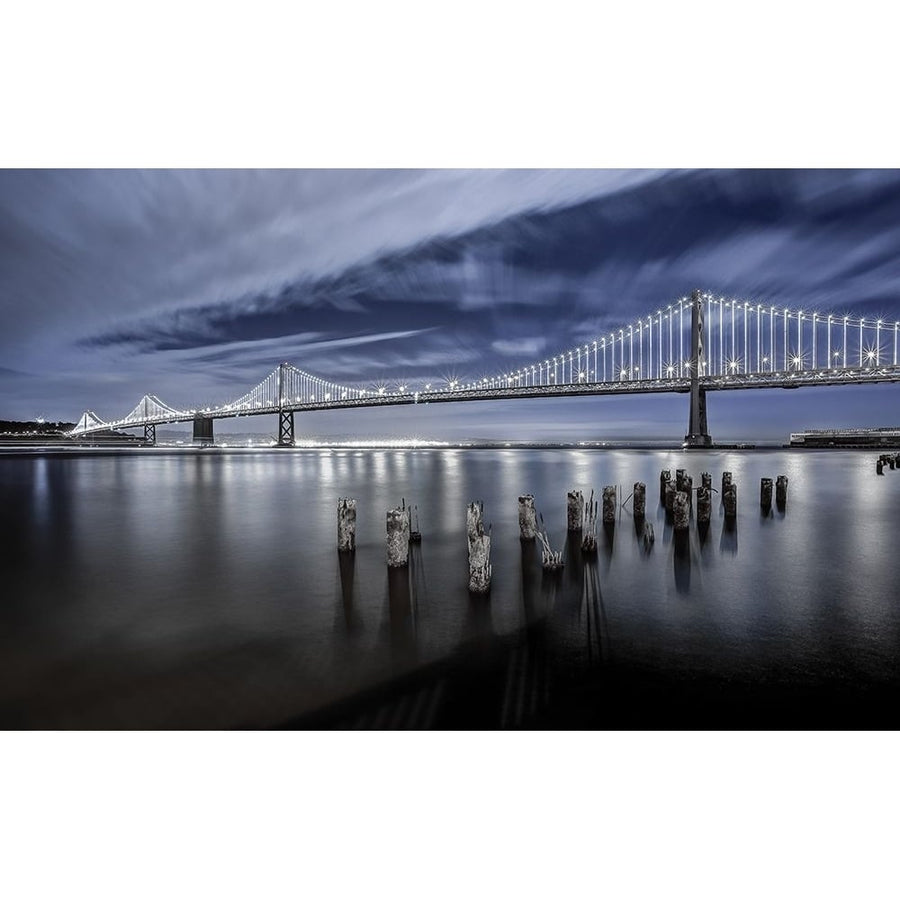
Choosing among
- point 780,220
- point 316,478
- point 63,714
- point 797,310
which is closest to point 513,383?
point 797,310

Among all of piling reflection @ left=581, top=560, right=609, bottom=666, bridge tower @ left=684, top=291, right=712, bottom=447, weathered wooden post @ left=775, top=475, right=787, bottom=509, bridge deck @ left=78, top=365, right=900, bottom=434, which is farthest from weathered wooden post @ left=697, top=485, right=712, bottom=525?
bridge tower @ left=684, top=291, right=712, bottom=447

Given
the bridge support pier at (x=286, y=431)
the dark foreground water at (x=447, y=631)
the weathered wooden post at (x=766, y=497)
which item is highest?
the bridge support pier at (x=286, y=431)

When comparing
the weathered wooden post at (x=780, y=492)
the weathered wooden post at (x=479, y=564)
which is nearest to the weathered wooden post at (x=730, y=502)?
the weathered wooden post at (x=780, y=492)

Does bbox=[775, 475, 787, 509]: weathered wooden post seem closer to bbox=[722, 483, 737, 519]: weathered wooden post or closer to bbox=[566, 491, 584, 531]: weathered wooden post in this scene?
bbox=[722, 483, 737, 519]: weathered wooden post

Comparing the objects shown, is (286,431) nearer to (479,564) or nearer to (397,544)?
(397,544)

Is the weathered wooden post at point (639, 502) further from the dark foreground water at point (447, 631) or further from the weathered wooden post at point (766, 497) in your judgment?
the weathered wooden post at point (766, 497)

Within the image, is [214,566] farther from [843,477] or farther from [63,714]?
[843,477]

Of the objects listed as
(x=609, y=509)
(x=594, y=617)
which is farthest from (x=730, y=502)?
(x=594, y=617)
